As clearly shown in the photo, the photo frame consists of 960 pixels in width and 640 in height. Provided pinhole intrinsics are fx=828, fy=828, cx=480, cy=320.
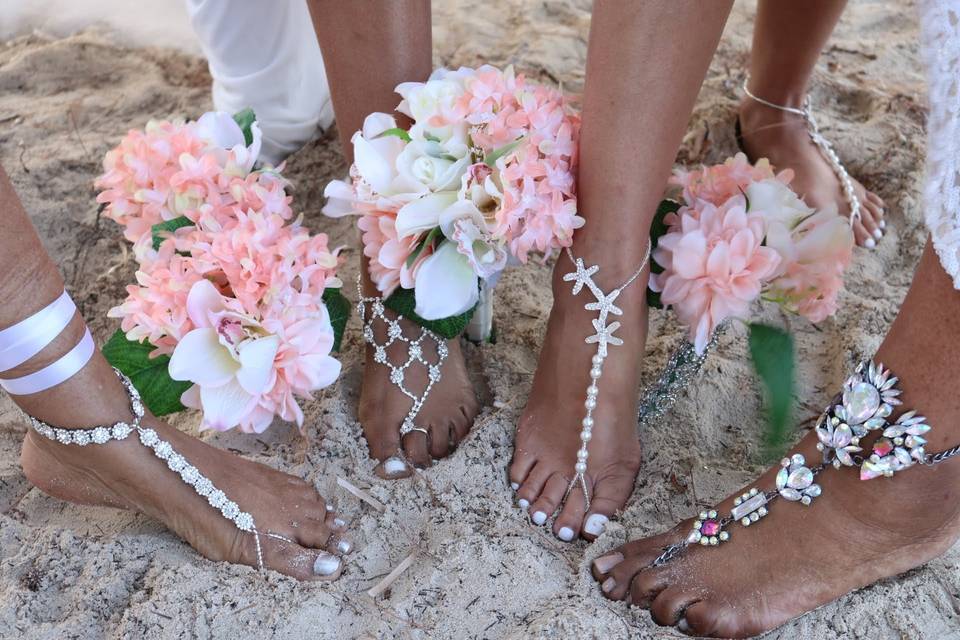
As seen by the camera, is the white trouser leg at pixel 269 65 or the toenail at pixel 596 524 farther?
the white trouser leg at pixel 269 65

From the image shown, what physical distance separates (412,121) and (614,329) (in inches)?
15.9

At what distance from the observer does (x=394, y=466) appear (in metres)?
1.15

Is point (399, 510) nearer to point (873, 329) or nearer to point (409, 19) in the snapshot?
point (409, 19)

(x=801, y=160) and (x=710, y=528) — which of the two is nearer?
(x=710, y=528)

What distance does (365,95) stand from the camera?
1160mm

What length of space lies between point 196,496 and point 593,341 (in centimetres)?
54

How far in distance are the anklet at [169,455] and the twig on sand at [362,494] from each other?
95mm

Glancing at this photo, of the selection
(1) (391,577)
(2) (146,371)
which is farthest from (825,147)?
(2) (146,371)

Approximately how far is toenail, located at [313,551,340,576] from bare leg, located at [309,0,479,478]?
157 mm

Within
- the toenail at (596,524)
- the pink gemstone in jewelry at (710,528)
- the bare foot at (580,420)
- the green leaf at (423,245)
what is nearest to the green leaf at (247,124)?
the green leaf at (423,245)

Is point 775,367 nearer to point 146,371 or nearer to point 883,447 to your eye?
point 883,447

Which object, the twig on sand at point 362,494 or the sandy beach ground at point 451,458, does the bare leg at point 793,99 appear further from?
the twig on sand at point 362,494

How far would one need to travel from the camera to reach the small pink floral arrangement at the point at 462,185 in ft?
3.28

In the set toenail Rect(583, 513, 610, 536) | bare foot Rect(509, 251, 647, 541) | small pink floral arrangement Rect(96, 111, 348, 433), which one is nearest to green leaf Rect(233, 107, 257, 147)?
small pink floral arrangement Rect(96, 111, 348, 433)
